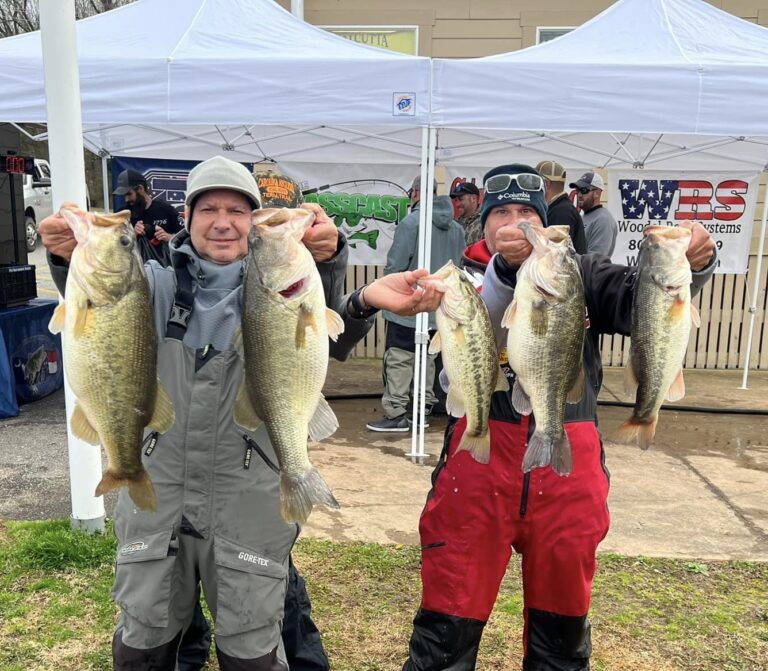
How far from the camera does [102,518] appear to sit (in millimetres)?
4426

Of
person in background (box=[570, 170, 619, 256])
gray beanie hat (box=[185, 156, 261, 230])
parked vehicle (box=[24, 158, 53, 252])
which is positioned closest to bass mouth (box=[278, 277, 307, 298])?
gray beanie hat (box=[185, 156, 261, 230])

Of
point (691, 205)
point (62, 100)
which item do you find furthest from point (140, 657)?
→ point (691, 205)

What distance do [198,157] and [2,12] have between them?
68.3ft

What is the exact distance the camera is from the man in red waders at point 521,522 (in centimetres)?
258

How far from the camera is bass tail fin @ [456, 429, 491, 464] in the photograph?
2498mm

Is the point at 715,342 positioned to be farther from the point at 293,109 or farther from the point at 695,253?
the point at 695,253

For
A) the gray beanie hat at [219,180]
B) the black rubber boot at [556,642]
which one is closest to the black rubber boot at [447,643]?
the black rubber boot at [556,642]

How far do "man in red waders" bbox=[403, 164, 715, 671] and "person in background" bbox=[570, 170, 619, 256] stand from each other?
4.91 m

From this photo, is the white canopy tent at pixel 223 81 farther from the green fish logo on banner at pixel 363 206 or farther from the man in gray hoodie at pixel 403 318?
the green fish logo on banner at pixel 363 206

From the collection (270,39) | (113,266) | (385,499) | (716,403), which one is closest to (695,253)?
(113,266)

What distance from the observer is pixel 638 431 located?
8.48 feet

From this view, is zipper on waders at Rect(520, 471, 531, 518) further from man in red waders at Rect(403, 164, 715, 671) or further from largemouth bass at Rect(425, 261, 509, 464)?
largemouth bass at Rect(425, 261, 509, 464)

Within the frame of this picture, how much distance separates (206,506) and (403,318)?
471 cm

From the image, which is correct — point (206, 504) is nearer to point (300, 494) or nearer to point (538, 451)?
point (300, 494)
